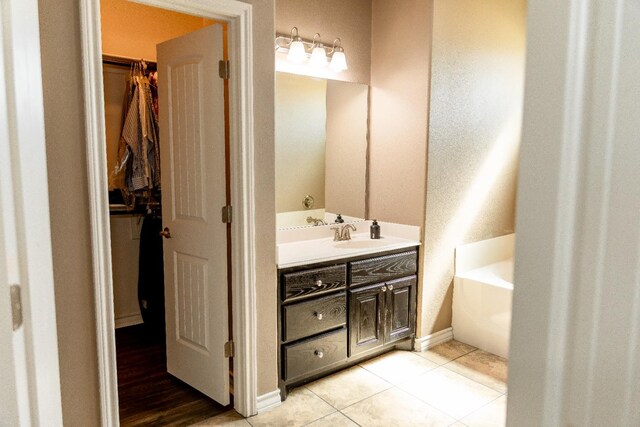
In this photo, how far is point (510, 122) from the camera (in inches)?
145

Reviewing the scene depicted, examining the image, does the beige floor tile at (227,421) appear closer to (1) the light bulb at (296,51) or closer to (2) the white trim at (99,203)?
(2) the white trim at (99,203)

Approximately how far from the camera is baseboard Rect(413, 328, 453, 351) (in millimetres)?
3201

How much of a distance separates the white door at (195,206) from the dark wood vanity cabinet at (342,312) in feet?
1.20

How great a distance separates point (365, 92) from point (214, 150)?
5.08 ft

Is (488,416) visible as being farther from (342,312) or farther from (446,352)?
(342,312)

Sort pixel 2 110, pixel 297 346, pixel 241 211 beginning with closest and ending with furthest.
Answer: pixel 2 110 < pixel 241 211 < pixel 297 346

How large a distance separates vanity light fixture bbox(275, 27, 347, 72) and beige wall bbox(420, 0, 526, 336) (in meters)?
0.66

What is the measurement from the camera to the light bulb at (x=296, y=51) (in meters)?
2.84

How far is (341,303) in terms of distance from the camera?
270cm

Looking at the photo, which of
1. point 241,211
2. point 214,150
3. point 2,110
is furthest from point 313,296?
point 2,110

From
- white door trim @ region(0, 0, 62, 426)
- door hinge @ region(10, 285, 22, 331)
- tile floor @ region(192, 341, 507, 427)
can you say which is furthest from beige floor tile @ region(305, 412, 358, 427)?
door hinge @ region(10, 285, 22, 331)

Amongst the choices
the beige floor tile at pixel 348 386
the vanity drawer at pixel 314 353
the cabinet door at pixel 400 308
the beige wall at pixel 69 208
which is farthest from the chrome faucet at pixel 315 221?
the beige wall at pixel 69 208

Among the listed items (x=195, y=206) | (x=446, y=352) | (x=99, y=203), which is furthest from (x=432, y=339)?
(x=99, y=203)

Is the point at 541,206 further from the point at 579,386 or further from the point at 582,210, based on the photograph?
the point at 579,386
